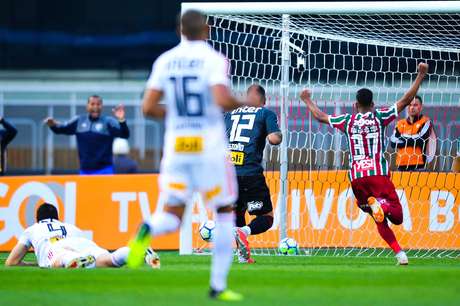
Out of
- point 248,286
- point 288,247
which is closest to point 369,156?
point 288,247

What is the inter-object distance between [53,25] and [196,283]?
1591 cm

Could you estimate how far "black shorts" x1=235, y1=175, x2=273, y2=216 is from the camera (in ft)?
45.4

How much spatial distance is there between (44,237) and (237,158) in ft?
8.93

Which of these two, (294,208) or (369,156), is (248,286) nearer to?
(369,156)

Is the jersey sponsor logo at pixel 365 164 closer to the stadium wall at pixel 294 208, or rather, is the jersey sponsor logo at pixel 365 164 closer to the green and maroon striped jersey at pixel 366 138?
the green and maroon striped jersey at pixel 366 138

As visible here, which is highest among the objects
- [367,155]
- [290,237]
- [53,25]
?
[53,25]

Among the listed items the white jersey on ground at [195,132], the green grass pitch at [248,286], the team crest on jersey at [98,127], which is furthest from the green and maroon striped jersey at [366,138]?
the white jersey on ground at [195,132]

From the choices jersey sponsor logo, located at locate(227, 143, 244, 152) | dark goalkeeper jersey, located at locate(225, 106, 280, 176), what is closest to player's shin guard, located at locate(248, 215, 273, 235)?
dark goalkeeper jersey, located at locate(225, 106, 280, 176)

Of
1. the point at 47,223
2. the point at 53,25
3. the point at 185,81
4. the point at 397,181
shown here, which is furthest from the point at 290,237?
the point at 53,25

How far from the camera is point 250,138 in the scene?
45.4ft

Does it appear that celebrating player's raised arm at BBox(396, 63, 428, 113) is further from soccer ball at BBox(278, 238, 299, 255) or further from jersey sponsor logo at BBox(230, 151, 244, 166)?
soccer ball at BBox(278, 238, 299, 255)

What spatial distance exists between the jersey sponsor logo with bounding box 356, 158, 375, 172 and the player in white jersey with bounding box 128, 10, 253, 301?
493cm

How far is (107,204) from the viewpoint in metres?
16.9

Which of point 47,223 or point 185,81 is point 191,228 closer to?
point 47,223
